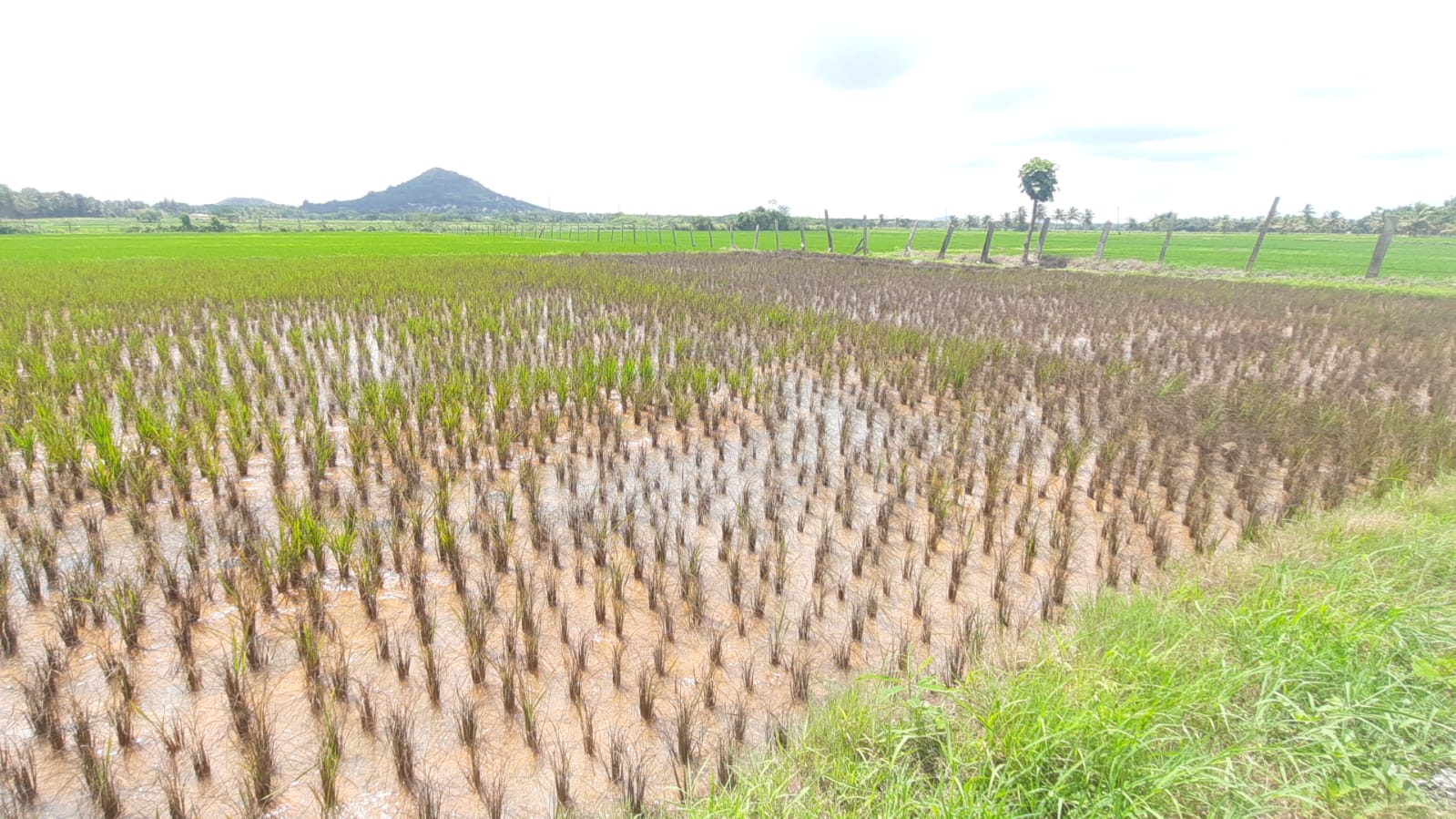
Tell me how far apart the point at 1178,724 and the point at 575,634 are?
2.45 meters

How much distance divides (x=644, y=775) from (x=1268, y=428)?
641cm

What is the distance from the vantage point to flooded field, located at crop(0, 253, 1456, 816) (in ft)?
7.73

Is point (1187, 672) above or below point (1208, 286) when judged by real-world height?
below

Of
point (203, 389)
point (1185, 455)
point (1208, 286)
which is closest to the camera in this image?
point (1185, 455)

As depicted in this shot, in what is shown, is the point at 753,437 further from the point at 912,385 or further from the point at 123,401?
the point at 123,401

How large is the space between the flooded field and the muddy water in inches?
0.7

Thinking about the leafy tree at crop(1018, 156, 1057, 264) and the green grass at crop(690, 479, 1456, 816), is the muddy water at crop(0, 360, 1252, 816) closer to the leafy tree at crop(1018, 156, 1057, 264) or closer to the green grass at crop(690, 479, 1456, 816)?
the green grass at crop(690, 479, 1456, 816)

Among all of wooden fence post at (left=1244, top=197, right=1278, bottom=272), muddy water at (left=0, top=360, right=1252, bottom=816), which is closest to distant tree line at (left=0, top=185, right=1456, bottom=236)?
wooden fence post at (left=1244, top=197, right=1278, bottom=272)

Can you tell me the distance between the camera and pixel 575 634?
121 inches

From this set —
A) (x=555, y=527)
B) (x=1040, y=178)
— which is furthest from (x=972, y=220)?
(x=555, y=527)

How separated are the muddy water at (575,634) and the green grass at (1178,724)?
31cm

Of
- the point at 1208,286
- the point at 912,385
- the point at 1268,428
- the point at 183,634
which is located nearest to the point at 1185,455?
the point at 1268,428

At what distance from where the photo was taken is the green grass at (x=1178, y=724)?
1.84 m

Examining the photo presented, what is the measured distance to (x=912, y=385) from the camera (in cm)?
738
